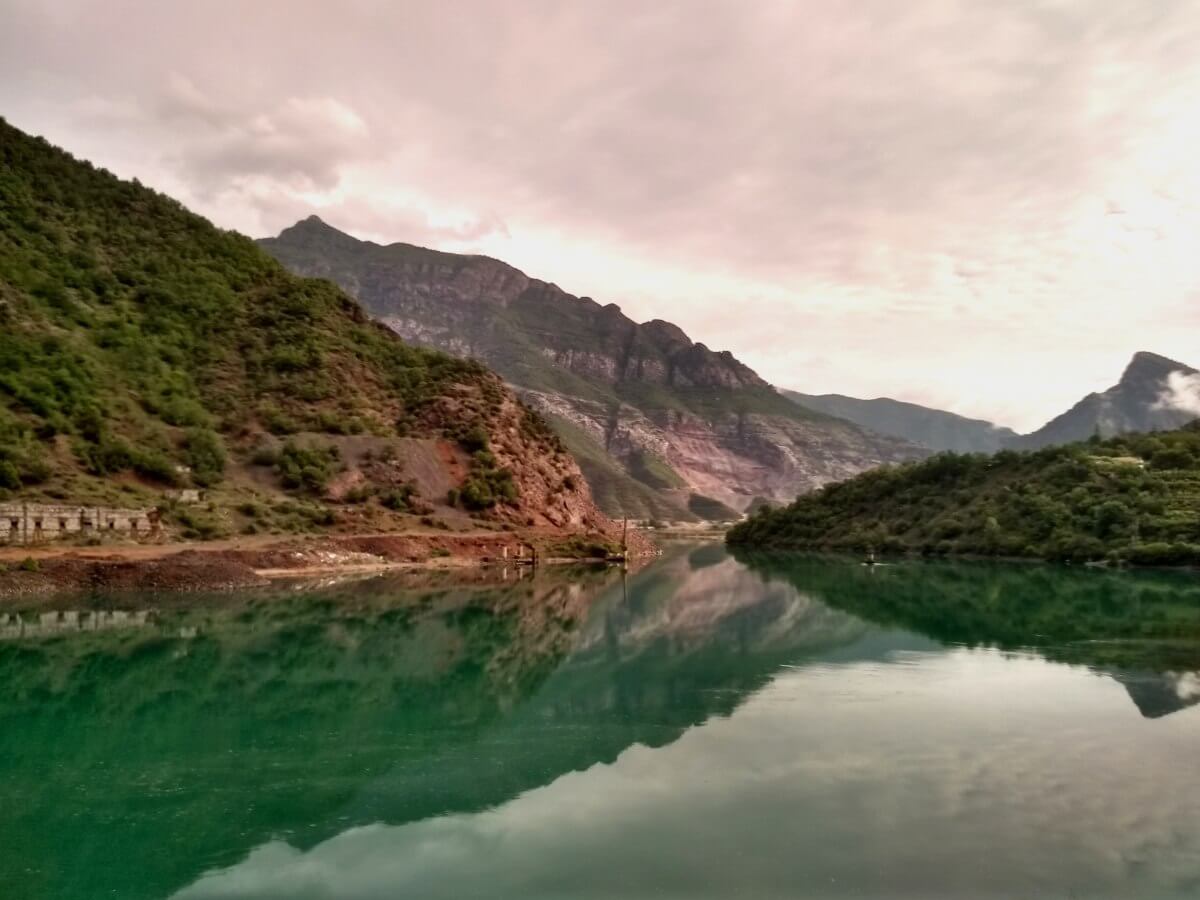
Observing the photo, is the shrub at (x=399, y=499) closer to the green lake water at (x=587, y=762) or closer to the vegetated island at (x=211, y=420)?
the vegetated island at (x=211, y=420)

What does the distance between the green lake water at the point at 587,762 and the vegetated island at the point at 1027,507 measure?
37.4 meters

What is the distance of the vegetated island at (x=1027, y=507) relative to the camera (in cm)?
6103

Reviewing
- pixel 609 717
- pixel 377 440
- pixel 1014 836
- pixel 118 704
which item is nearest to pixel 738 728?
pixel 609 717

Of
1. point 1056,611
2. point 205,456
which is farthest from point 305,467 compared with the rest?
point 1056,611

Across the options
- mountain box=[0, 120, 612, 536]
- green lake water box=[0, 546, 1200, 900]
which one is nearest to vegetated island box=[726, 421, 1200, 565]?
mountain box=[0, 120, 612, 536]

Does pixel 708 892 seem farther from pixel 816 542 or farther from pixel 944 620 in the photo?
pixel 816 542

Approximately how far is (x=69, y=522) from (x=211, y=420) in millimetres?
20195

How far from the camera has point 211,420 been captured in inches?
2306

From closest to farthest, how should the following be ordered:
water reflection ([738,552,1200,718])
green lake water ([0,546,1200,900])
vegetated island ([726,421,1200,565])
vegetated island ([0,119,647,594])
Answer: green lake water ([0,546,1200,900]), water reflection ([738,552,1200,718]), vegetated island ([0,119,647,594]), vegetated island ([726,421,1200,565])

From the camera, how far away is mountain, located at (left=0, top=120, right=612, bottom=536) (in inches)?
1871

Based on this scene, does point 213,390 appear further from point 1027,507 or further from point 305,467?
point 1027,507

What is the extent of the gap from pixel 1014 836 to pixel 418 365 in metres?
72.9

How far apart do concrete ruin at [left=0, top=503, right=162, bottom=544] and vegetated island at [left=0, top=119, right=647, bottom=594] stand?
10cm

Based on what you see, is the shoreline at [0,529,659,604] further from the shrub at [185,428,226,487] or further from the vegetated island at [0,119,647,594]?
the shrub at [185,428,226,487]
